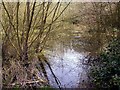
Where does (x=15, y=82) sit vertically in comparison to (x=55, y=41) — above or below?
below

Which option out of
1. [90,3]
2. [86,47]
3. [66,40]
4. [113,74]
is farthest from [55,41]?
[113,74]

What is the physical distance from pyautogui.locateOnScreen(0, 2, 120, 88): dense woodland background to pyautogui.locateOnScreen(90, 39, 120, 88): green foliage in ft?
0.08

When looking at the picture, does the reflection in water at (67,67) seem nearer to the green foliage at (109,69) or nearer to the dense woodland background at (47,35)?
the dense woodland background at (47,35)

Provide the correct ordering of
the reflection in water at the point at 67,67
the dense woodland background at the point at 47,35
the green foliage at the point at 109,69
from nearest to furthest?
the green foliage at the point at 109,69 < the dense woodland background at the point at 47,35 < the reflection in water at the point at 67,67

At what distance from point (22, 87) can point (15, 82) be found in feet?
0.32

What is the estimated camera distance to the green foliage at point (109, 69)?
2.99 m

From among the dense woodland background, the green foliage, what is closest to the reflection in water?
the dense woodland background

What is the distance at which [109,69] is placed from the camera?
10.0 feet

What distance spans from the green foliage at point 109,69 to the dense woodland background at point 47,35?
0.08 ft

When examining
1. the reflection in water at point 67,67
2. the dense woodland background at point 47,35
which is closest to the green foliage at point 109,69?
the dense woodland background at point 47,35

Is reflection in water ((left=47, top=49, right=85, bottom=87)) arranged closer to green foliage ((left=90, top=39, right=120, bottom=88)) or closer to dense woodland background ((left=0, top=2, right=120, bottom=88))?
dense woodland background ((left=0, top=2, right=120, bottom=88))

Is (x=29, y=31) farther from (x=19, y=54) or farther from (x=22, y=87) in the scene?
(x=22, y=87)

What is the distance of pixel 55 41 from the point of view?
3.60 metres

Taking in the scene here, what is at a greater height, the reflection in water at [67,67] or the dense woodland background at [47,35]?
the dense woodland background at [47,35]
